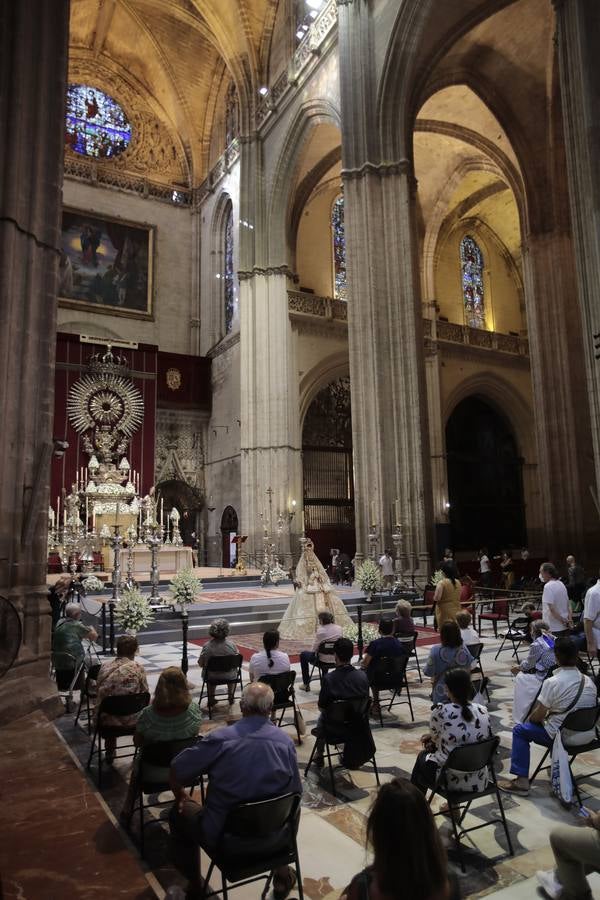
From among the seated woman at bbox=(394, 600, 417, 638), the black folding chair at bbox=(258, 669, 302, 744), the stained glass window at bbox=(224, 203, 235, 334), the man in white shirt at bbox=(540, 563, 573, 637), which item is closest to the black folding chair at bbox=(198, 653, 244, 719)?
the black folding chair at bbox=(258, 669, 302, 744)

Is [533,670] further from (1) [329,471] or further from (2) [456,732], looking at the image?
(1) [329,471]

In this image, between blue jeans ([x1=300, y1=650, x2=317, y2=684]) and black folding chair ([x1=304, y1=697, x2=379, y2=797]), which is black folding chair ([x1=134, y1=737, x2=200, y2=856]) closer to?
black folding chair ([x1=304, y1=697, x2=379, y2=797])

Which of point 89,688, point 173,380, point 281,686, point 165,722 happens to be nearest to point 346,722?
point 281,686

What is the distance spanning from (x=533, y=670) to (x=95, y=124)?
30349 mm

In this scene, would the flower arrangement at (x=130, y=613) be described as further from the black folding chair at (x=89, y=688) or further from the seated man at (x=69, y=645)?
the black folding chair at (x=89, y=688)

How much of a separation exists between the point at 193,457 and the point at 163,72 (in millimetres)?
17860

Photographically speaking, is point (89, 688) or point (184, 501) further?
point (184, 501)

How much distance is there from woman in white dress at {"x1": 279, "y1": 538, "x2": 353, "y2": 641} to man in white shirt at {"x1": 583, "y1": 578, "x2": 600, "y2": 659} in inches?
165

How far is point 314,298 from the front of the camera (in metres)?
23.7

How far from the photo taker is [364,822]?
12.1 feet

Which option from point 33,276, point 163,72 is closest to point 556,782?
point 33,276

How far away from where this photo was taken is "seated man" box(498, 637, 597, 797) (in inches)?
156

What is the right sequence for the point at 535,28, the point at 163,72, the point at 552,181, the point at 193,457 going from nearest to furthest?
the point at 535,28, the point at 552,181, the point at 193,457, the point at 163,72

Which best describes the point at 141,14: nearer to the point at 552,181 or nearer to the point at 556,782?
the point at 552,181
